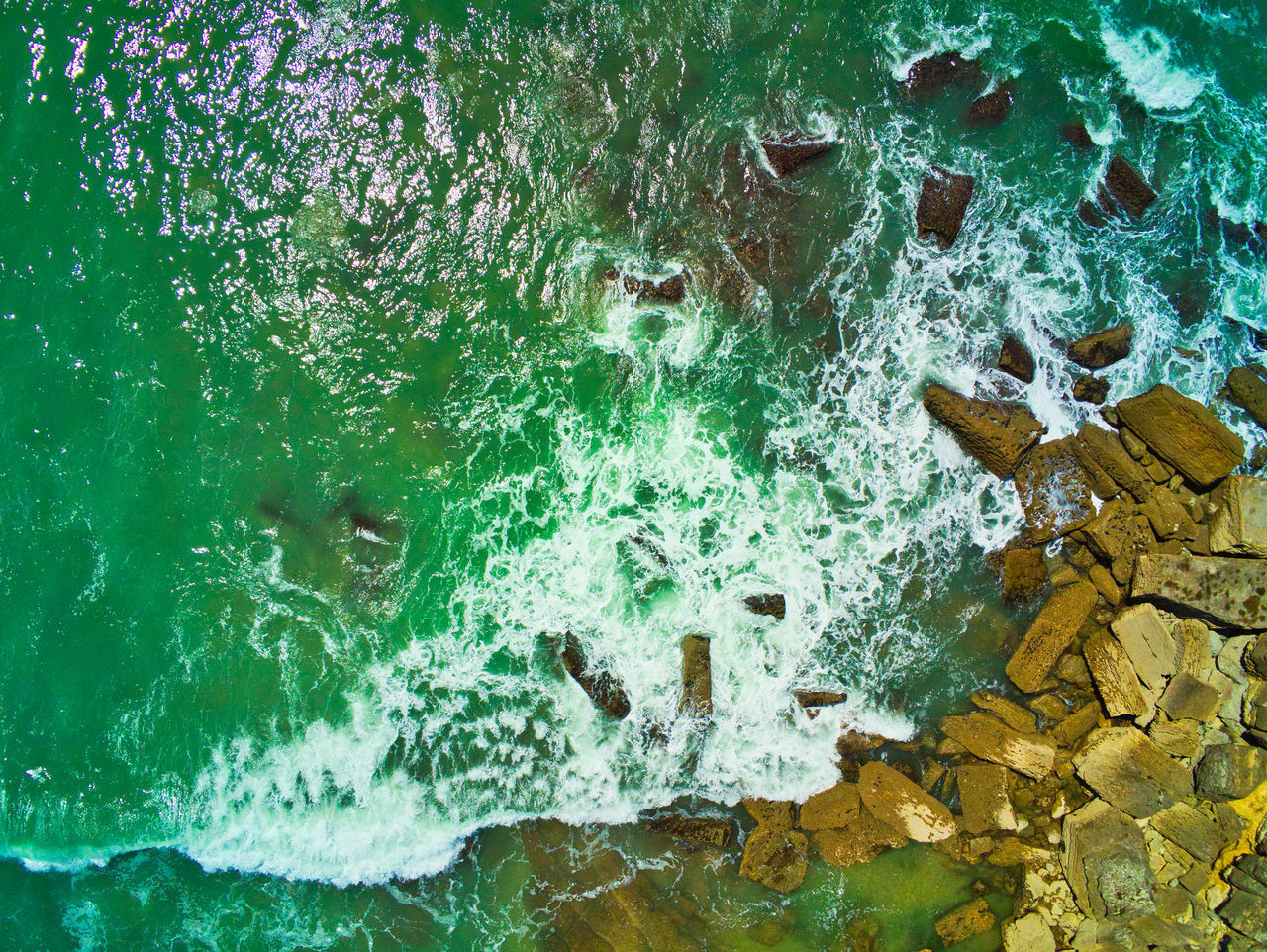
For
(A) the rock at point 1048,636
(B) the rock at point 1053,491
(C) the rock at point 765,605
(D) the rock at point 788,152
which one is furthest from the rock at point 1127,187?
(C) the rock at point 765,605

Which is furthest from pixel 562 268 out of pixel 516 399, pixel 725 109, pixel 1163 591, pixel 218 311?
pixel 1163 591

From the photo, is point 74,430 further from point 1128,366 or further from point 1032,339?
point 1128,366

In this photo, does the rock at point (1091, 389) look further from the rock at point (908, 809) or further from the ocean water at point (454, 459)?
the rock at point (908, 809)

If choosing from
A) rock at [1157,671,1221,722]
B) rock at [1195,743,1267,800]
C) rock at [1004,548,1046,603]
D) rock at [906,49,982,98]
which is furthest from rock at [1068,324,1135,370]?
rock at [1195,743,1267,800]

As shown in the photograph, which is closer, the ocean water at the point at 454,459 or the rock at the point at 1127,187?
the ocean water at the point at 454,459

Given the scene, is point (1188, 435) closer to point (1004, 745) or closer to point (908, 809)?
point (1004, 745)
